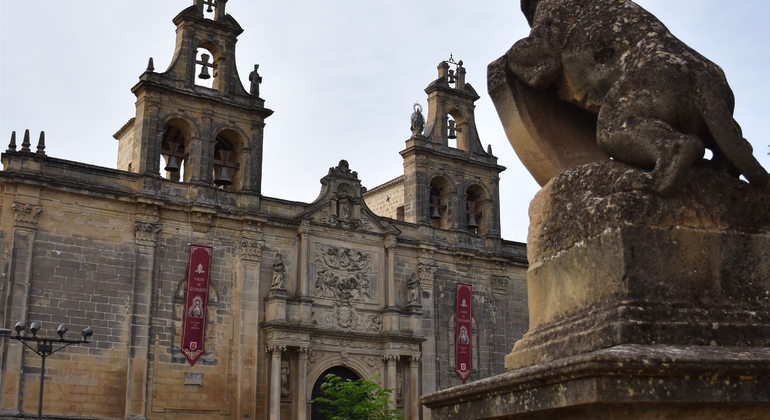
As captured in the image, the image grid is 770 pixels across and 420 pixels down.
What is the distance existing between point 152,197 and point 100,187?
1186mm

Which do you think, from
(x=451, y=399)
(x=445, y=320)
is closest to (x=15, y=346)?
(x=445, y=320)

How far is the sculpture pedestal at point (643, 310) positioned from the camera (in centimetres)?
313

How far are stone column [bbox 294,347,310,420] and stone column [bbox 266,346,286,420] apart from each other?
0.55 metres

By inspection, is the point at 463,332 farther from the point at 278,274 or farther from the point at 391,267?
the point at 278,274

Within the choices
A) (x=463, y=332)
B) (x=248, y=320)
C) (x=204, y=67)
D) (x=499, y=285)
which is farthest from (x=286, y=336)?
(x=499, y=285)

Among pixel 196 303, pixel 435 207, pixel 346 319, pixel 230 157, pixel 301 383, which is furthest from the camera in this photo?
pixel 435 207

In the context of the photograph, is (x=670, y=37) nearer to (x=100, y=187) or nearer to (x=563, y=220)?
(x=563, y=220)

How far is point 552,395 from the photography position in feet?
10.8

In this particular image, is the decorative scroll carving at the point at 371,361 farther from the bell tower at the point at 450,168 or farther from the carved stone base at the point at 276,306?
the bell tower at the point at 450,168

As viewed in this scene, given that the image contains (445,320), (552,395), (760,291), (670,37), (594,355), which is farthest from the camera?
(445,320)

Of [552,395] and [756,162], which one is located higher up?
[756,162]

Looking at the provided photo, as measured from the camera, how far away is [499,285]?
87.2 feet

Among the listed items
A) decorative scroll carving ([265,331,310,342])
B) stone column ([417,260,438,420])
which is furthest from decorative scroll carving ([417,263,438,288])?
decorative scroll carving ([265,331,310,342])

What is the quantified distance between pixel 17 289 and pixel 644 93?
18.1m
